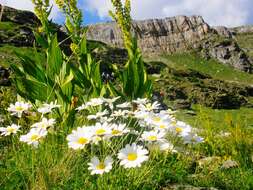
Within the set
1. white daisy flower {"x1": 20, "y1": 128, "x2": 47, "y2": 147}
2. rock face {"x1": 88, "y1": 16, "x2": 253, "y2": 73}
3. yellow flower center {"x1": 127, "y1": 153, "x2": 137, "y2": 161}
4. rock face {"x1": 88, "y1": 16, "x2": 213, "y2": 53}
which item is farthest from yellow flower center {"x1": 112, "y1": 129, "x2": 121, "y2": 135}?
rock face {"x1": 88, "y1": 16, "x2": 213, "y2": 53}

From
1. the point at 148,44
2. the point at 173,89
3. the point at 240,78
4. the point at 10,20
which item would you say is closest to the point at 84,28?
the point at 173,89

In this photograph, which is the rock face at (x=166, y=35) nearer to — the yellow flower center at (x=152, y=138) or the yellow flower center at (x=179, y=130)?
the yellow flower center at (x=179, y=130)

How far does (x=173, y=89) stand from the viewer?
81438mm

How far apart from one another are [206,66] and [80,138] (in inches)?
6309

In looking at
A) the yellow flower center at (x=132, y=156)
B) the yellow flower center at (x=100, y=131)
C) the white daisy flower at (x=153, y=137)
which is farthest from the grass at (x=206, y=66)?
the yellow flower center at (x=132, y=156)

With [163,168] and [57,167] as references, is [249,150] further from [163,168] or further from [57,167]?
[57,167]

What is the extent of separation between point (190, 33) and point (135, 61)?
185m

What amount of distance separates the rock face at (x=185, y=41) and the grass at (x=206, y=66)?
13.9 ft

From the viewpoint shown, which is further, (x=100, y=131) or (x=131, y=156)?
(x=100, y=131)

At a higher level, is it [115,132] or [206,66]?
[115,132]

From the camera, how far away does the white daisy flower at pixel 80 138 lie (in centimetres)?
387

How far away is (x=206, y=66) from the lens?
162m

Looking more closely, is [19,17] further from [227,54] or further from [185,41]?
[185,41]

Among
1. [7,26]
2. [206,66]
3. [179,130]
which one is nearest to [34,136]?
[179,130]
